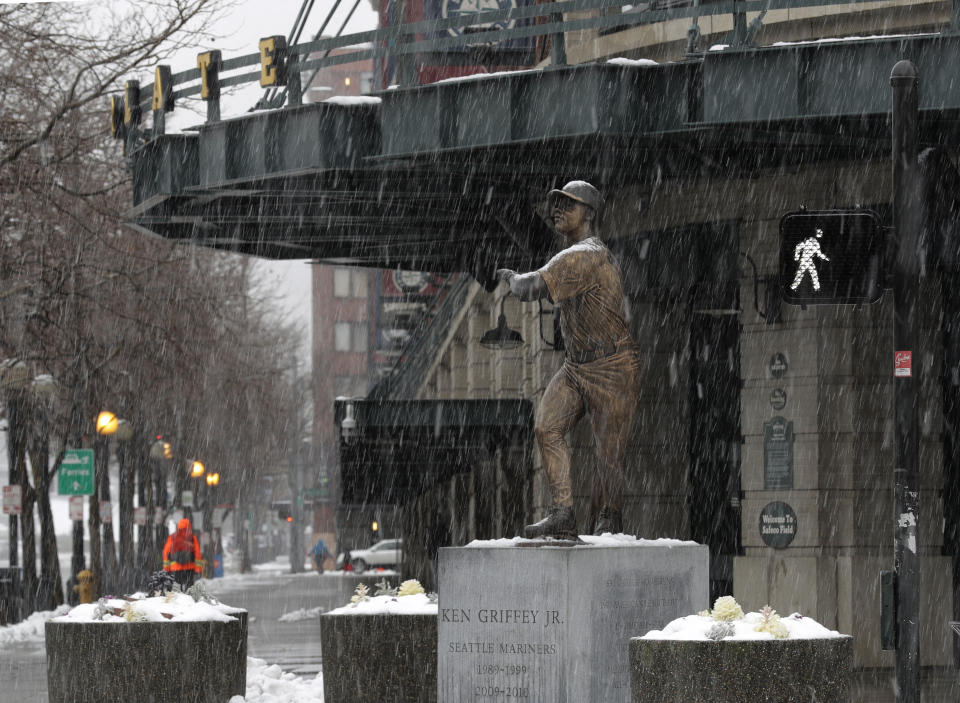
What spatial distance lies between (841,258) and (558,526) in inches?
97.6

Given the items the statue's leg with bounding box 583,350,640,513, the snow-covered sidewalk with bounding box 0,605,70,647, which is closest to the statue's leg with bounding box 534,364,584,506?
the statue's leg with bounding box 583,350,640,513

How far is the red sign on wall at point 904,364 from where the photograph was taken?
34.4ft

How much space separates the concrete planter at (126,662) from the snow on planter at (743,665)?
5.02m

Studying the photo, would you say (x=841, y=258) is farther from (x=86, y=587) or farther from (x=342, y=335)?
(x=342, y=335)

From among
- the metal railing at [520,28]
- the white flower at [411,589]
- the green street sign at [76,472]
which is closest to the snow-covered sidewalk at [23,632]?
the green street sign at [76,472]

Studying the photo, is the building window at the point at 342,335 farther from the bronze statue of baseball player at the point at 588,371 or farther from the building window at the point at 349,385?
the bronze statue of baseball player at the point at 588,371

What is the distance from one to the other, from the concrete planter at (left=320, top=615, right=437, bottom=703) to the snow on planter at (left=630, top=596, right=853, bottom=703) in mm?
4615

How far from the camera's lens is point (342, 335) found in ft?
397

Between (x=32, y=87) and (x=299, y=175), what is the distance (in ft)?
20.9

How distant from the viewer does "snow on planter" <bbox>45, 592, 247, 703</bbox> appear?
508 inches

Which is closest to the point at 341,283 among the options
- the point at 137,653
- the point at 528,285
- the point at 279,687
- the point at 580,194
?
the point at 279,687

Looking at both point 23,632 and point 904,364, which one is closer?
point 904,364

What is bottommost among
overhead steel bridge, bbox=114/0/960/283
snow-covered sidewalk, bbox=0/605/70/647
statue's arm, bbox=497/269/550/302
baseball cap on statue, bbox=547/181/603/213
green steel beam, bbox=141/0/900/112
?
snow-covered sidewalk, bbox=0/605/70/647

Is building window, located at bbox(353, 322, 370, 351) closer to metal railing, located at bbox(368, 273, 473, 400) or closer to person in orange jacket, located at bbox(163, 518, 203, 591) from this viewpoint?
metal railing, located at bbox(368, 273, 473, 400)
